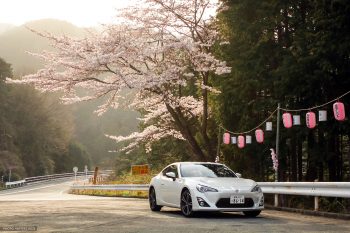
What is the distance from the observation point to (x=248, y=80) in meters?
18.6

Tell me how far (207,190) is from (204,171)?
1488 mm

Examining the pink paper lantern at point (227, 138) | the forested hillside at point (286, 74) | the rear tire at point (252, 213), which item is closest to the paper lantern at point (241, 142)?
the forested hillside at point (286, 74)

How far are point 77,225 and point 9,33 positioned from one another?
529 ft

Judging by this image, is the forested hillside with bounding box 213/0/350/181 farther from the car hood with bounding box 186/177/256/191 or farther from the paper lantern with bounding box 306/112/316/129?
the car hood with bounding box 186/177/256/191

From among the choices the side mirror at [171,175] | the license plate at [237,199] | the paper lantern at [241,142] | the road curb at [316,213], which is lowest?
the road curb at [316,213]

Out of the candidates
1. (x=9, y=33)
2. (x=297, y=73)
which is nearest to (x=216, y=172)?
(x=297, y=73)

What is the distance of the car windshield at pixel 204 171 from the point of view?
12.0m

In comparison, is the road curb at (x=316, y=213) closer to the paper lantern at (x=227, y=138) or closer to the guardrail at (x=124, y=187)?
the paper lantern at (x=227, y=138)

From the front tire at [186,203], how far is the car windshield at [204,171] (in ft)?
2.32

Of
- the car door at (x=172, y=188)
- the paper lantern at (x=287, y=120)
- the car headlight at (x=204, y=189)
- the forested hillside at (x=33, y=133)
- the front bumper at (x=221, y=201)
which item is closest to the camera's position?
the front bumper at (x=221, y=201)

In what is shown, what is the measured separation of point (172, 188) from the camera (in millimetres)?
12023

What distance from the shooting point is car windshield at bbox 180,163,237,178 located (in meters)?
12.0

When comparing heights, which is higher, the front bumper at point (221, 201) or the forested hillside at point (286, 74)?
the forested hillside at point (286, 74)

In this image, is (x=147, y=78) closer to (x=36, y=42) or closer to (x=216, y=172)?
(x=216, y=172)
